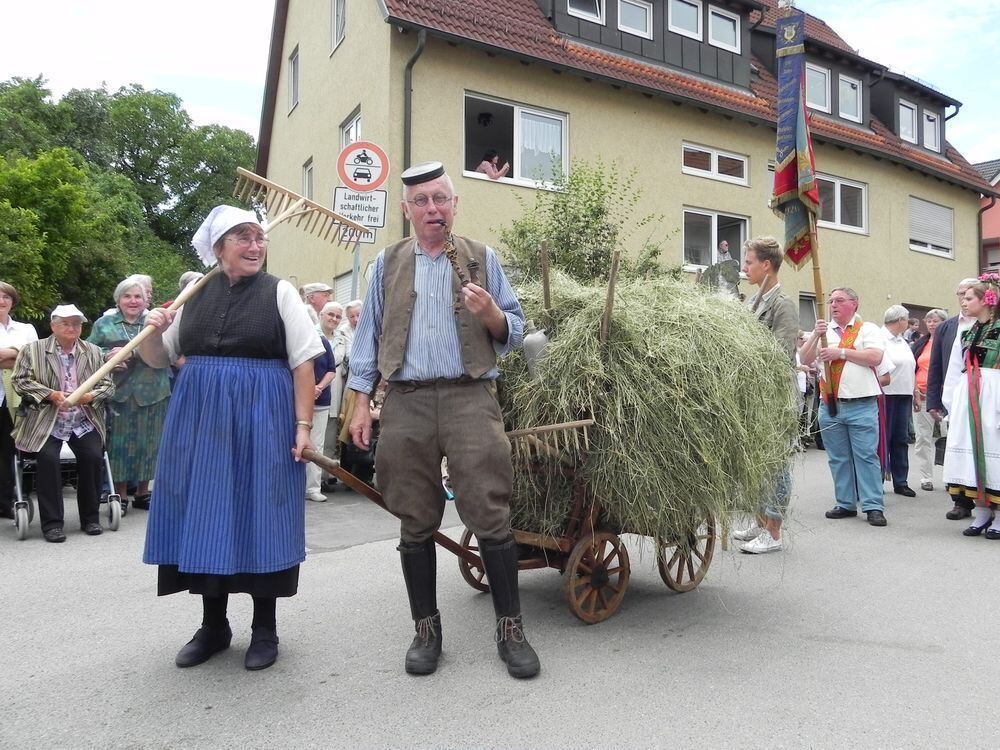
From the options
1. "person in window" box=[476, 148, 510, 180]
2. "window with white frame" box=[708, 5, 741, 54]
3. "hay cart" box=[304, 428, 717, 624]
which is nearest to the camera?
"hay cart" box=[304, 428, 717, 624]

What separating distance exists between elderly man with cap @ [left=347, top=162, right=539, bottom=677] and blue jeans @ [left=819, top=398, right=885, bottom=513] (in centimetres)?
410

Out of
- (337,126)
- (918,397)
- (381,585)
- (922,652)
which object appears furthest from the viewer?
(337,126)

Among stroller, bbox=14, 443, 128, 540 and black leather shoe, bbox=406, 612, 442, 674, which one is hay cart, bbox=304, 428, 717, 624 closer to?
black leather shoe, bbox=406, 612, 442, 674

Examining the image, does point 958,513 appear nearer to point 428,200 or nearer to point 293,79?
point 428,200

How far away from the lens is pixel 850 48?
72.0 feet

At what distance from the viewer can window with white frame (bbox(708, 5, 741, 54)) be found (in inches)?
663

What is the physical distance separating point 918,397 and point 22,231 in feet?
42.9

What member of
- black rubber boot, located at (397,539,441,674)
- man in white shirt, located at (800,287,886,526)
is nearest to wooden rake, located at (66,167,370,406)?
black rubber boot, located at (397,539,441,674)

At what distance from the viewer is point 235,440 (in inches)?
130

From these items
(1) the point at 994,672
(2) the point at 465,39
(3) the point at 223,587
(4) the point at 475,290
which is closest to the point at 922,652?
(1) the point at 994,672

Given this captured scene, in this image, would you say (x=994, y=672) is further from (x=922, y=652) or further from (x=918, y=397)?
(x=918, y=397)

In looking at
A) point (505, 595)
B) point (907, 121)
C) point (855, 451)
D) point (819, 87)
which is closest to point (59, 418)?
point (505, 595)

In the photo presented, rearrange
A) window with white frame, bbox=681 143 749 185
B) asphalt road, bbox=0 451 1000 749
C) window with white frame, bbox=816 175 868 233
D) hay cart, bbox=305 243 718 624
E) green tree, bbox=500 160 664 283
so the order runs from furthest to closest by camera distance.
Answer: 1. window with white frame, bbox=816 175 868 233
2. window with white frame, bbox=681 143 749 185
3. green tree, bbox=500 160 664 283
4. hay cart, bbox=305 243 718 624
5. asphalt road, bbox=0 451 1000 749

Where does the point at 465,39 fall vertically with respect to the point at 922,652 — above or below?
above
